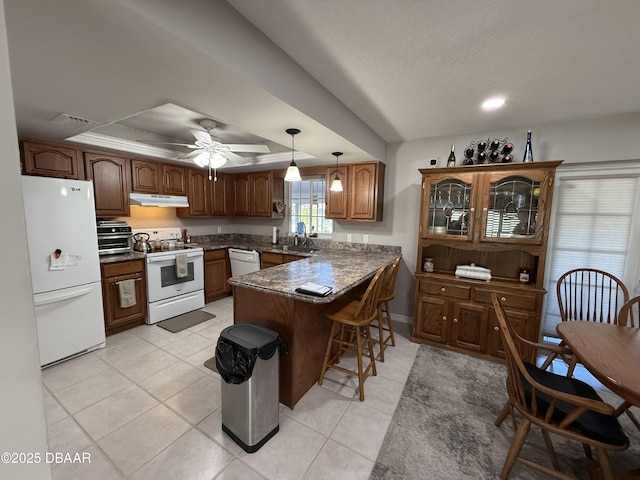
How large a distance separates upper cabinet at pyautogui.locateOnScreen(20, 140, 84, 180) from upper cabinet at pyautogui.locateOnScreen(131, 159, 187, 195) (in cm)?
57

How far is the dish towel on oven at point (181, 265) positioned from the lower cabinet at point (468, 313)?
10.1ft

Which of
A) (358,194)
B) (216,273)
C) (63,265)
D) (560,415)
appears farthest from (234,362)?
(216,273)

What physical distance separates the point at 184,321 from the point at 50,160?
2.31 metres

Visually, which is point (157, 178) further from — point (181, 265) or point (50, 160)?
point (181, 265)

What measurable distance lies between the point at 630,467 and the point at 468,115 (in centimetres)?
278

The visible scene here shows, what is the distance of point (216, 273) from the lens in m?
4.30

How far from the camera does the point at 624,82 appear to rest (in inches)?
72.7

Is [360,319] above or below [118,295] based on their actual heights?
above

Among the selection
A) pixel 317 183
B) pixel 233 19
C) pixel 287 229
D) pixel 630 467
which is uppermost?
pixel 233 19

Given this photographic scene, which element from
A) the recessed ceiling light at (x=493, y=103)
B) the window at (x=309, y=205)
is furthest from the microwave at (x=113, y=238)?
the recessed ceiling light at (x=493, y=103)

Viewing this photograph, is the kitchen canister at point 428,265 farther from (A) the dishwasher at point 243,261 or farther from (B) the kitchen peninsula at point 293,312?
(A) the dishwasher at point 243,261

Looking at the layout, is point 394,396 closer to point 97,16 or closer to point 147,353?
point 147,353

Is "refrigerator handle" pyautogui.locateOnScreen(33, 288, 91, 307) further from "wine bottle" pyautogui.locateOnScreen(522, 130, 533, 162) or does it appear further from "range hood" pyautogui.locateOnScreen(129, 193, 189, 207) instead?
"wine bottle" pyautogui.locateOnScreen(522, 130, 533, 162)

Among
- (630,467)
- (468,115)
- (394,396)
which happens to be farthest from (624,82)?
(394,396)
